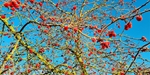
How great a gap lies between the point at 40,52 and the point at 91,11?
3.40 m

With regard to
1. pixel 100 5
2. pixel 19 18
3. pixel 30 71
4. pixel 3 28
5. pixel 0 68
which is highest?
pixel 100 5

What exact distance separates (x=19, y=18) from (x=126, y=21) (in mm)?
4927

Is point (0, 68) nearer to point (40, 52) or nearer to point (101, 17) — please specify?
point (40, 52)

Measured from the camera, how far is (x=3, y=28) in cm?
748

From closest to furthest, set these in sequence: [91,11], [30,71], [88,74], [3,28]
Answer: [3,28] → [30,71] → [88,74] → [91,11]

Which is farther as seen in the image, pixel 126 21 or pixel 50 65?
pixel 50 65

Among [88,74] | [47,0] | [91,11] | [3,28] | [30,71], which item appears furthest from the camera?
[91,11]

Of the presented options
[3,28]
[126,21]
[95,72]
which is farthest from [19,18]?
[126,21]

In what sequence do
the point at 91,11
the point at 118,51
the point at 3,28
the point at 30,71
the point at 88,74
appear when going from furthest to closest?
the point at 91,11 → the point at 88,74 → the point at 30,71 → the point at 3,28 → the point at 118,51

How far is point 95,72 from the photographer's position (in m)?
8.38

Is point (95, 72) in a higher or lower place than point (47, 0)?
lower

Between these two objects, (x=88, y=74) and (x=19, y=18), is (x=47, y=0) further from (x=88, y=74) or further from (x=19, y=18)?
(x=88, y=74)

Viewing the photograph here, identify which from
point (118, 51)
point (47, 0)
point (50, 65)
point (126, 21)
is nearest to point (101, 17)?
point (47, 0)

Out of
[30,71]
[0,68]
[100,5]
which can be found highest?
[100,5]
